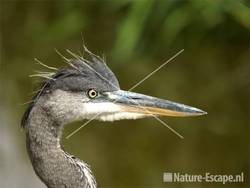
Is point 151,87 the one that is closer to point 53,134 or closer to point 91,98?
point 91,98

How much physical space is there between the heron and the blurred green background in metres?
1.34

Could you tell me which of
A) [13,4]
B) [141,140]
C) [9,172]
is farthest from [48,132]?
[13,4]

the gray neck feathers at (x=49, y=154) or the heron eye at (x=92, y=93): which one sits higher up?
the heron eye at (x=92, y=93)

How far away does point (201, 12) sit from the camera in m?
3.91

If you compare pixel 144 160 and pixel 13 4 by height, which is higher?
pixel 13 4

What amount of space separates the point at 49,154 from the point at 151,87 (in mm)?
2007

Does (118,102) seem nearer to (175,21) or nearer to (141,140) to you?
(175,21)

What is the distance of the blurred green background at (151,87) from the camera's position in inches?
160

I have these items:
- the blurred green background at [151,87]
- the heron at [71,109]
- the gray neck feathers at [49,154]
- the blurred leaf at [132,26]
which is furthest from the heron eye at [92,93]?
the blurred green background at [151,87]

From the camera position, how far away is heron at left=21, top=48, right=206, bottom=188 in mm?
2447

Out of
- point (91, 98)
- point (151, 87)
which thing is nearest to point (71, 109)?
point (91, 98)

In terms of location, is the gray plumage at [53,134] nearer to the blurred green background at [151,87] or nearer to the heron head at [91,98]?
the heron head at [91,98]

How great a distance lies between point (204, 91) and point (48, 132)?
82.0 inches

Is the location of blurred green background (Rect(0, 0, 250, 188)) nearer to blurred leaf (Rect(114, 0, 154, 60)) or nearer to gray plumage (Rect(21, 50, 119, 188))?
blurred leaf (Rect(114, 0, 154, 60))
